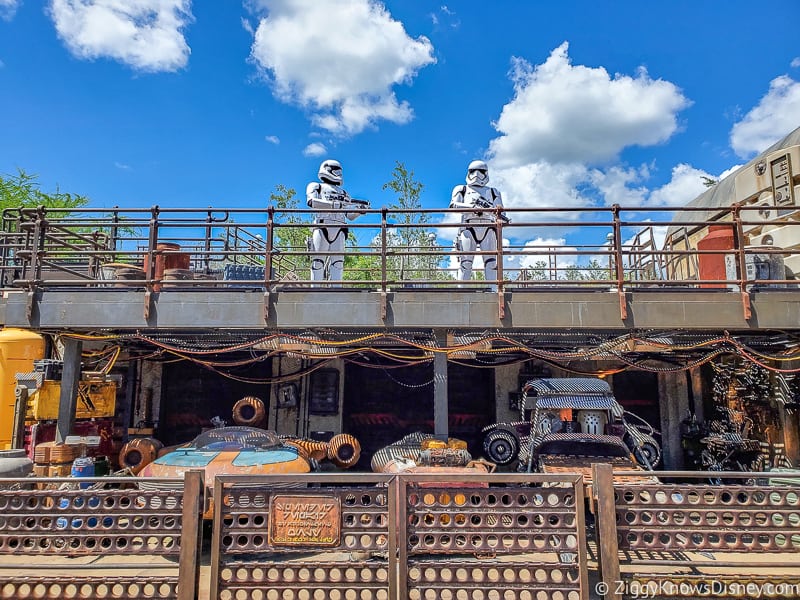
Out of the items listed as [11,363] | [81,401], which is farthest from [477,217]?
[11,363]

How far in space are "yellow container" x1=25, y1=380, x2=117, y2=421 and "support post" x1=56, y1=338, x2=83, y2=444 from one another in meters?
0.38

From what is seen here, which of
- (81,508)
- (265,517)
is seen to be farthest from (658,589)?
(81,508)

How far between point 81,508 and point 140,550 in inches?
25.9

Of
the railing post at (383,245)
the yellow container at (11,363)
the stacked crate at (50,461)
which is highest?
the railing post at (383,245)

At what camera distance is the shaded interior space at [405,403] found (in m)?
11.5

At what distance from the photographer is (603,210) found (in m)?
7.32

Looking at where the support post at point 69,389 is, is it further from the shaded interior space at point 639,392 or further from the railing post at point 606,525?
the shaded interior space at point 639,392

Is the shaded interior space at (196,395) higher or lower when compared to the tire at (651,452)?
higher

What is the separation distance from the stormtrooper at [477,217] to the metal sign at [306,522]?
17.3ft

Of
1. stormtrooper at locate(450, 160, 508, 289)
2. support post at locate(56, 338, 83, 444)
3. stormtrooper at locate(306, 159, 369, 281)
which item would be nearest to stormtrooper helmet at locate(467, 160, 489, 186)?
stormtrooper at locate(450, 160, 508, 289)

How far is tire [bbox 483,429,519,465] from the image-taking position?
31.7ft

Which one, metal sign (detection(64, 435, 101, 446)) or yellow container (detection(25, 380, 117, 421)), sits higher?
yellow container (detection(25, 380, 117, 421))

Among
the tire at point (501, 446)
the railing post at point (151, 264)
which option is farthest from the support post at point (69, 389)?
the tire at point (501, 446)

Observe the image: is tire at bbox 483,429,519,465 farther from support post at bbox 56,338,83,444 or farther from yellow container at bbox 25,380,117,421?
yellow container at bbox 25,380,117,421
